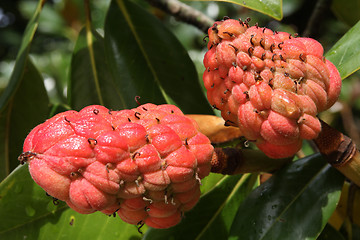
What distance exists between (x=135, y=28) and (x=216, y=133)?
640mm

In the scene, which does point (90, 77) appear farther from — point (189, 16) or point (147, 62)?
point (189, 16)

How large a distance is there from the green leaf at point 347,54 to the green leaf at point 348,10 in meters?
0.81

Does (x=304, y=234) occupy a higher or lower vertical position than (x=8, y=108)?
higher

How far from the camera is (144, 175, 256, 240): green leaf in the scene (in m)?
1.43

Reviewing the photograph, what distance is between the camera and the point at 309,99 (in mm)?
1070

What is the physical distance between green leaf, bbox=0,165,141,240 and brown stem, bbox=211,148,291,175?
41 cm

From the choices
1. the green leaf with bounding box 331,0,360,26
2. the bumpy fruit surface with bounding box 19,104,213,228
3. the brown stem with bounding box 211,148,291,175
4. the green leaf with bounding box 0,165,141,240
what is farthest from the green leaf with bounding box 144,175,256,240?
the green leaf with bounding box 331,0,360,26

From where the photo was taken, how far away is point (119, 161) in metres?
0.98

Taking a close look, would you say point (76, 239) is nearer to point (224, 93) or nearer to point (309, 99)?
point (224, 93)

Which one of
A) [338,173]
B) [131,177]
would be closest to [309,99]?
[338,173]

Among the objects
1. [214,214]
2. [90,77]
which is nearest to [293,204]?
[214,214]

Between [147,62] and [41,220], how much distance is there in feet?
2.30

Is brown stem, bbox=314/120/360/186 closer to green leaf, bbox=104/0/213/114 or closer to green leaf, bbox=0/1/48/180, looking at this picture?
green leaf, bbox=104/0/213/114

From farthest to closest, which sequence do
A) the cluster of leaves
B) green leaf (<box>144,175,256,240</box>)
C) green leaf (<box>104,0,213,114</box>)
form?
green leaf (<box>104,0,213,114</box>) → green leaf (<box>144,175,256,240</box>) → the cluster of leaves
